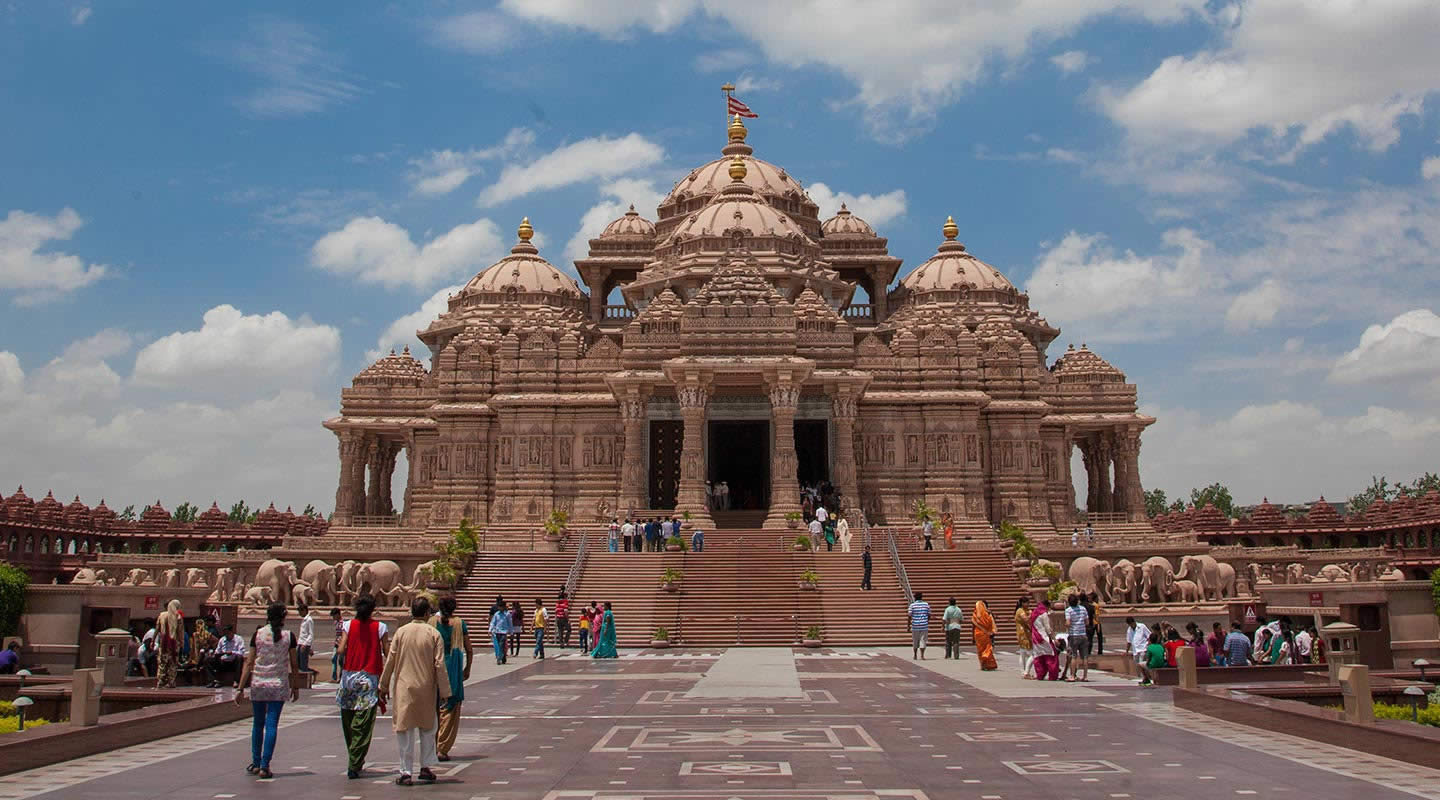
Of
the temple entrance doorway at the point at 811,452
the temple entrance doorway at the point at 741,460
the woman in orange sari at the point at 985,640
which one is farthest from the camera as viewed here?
the temple entrance doorway at the point at 741,460

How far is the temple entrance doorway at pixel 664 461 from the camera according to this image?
56.7 meters

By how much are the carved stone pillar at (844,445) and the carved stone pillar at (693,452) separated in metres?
5.65

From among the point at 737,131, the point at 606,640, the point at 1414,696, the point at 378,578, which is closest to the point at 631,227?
the point at 737,131

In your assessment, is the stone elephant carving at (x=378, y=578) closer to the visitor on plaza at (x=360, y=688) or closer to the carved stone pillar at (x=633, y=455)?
the carved stone pillar at (x=633, y=455)

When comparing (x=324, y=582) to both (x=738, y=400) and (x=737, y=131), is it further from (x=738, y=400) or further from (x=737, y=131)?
(x=737, y=131)

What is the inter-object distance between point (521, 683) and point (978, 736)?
11.2 meters

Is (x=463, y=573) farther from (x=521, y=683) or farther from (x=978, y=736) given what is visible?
(x=978, y=736)

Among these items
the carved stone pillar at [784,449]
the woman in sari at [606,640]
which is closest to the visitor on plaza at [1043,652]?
the woman in sari at [606,640]

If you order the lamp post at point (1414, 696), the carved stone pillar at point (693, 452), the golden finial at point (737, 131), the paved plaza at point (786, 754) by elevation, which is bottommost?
the paved plaza at point (786, 754)

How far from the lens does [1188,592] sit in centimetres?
4281

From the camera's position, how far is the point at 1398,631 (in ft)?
110

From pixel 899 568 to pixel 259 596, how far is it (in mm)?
20963

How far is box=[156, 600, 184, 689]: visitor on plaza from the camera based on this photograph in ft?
76.7

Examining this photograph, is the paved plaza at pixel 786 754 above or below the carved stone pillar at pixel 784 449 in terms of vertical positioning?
below
